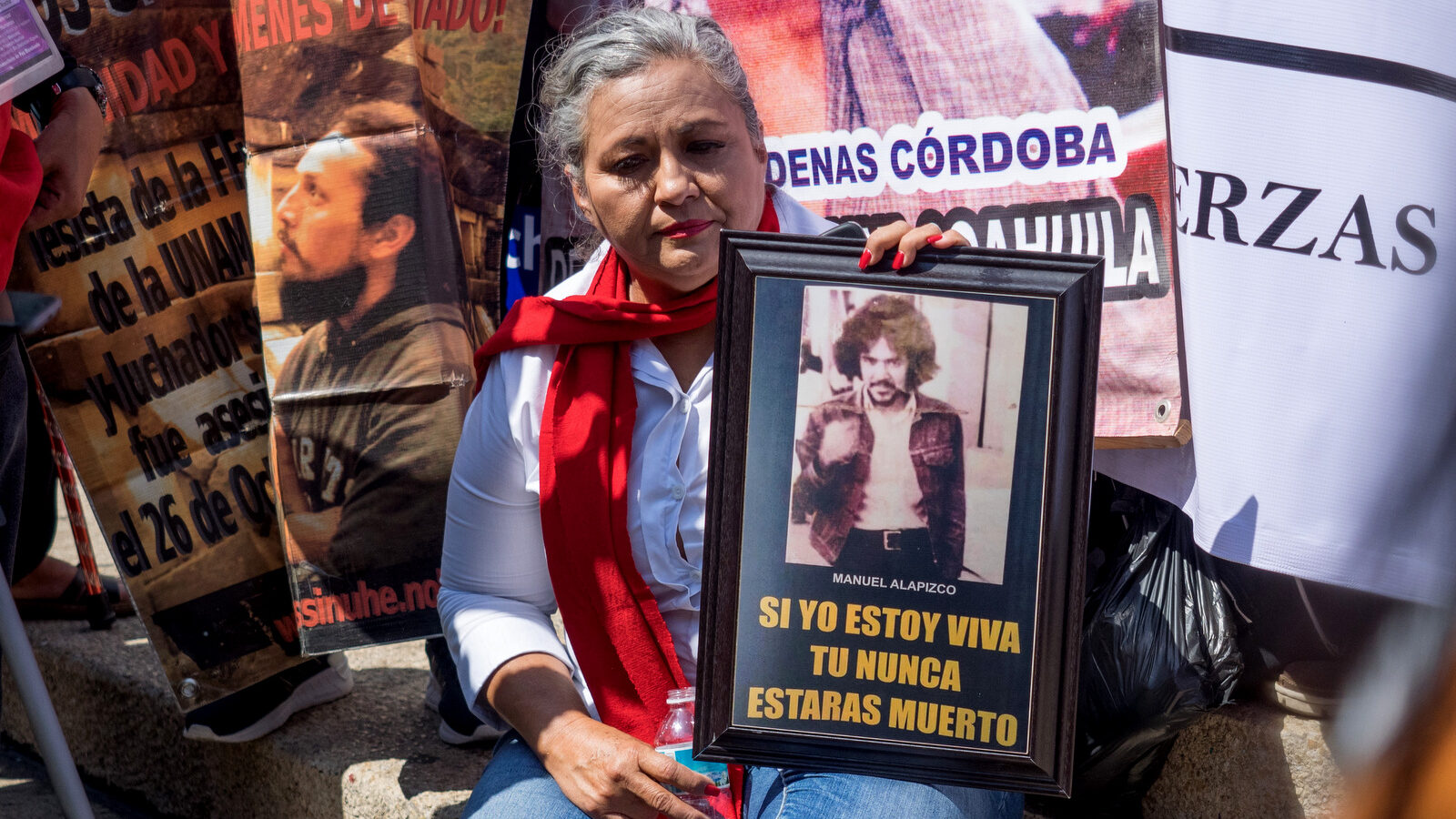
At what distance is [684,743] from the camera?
1.57 meters

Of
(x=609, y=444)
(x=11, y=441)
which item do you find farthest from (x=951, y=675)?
(x=11, y=441)

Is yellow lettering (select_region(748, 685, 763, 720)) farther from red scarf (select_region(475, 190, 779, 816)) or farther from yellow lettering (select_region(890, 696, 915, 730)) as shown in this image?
→ red scarf (select_region(475, 190, 779, 816))

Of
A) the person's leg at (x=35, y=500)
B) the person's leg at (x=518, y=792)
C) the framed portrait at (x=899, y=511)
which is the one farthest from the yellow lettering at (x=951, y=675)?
the person's leg at (x=35, y=500)

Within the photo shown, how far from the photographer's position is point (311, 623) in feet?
7.92

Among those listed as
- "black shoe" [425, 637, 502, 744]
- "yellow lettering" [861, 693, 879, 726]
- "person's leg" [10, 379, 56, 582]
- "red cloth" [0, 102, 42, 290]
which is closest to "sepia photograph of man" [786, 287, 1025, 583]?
"yellow lettering" [861, 693, 879, 726]

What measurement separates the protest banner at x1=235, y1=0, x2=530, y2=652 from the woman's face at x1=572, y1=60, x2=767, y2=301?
2.43 feet

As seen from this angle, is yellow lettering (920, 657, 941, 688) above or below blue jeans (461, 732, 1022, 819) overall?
above

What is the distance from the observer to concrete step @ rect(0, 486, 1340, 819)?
1.96 m

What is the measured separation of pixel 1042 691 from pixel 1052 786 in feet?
0.36

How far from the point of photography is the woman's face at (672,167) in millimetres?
1687

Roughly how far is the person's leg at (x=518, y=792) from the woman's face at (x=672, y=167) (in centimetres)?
74

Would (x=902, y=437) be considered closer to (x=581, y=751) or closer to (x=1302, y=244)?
(x=581, y=751)

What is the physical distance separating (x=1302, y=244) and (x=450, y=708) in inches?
73.5

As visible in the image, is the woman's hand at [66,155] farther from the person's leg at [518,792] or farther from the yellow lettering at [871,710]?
the yellow lettering at [871,710]
